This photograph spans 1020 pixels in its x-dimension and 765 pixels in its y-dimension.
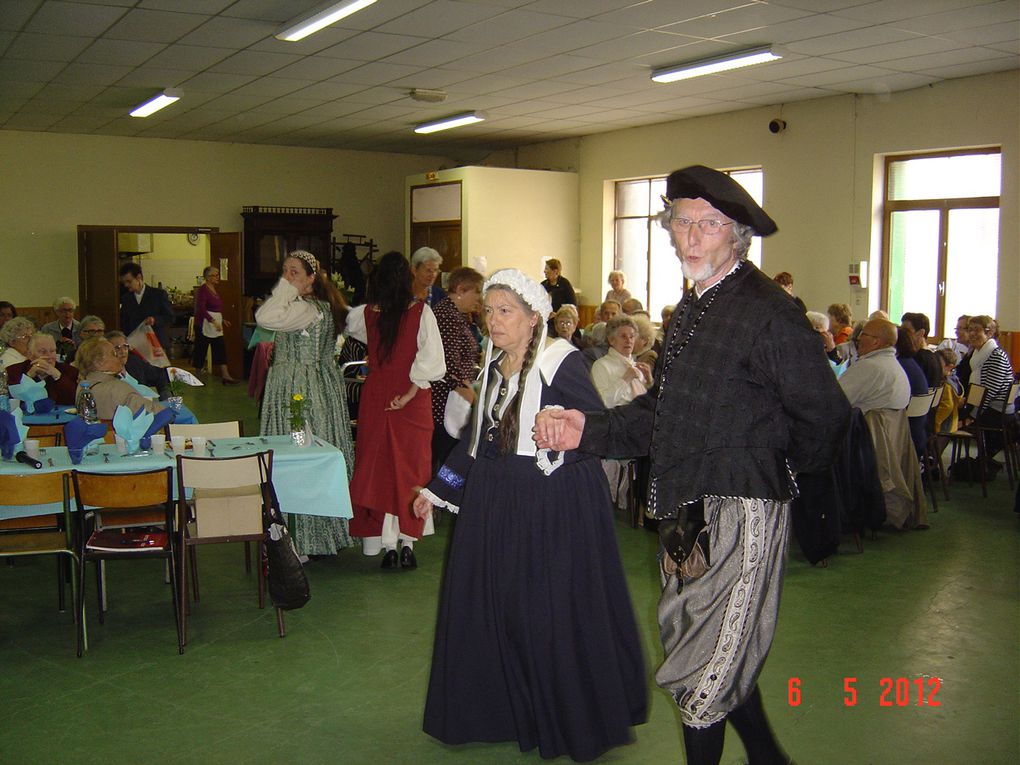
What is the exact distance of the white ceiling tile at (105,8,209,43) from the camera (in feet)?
23.6

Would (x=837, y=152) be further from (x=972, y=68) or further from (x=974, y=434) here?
(x=974, y=434)

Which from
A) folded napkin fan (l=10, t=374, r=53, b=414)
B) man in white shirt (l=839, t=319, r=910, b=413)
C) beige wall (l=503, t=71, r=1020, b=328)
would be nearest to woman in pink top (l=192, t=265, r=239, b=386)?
beige wall (l=503, t=71, r=1020, b=328)

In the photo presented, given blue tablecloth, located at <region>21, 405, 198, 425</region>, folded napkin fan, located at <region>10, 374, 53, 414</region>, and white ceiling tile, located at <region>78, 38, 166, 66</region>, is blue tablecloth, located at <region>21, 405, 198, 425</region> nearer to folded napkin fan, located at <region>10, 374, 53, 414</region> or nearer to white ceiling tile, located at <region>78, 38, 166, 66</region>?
folded napkin fan, located at <region>10, 374, 53, 414</region>

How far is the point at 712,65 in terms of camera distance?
8.77m

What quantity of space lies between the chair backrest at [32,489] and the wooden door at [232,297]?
10.4m

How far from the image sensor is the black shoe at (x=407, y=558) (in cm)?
540

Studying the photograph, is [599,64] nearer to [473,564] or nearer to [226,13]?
[226,13]

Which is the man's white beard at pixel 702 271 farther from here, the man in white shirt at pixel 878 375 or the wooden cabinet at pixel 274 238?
the wooden cabinet at pixel 274 238

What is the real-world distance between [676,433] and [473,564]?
103 centimetres

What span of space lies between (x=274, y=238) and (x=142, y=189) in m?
2.02

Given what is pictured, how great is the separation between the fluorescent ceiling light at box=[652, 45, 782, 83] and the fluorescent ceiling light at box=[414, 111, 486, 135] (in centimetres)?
302
